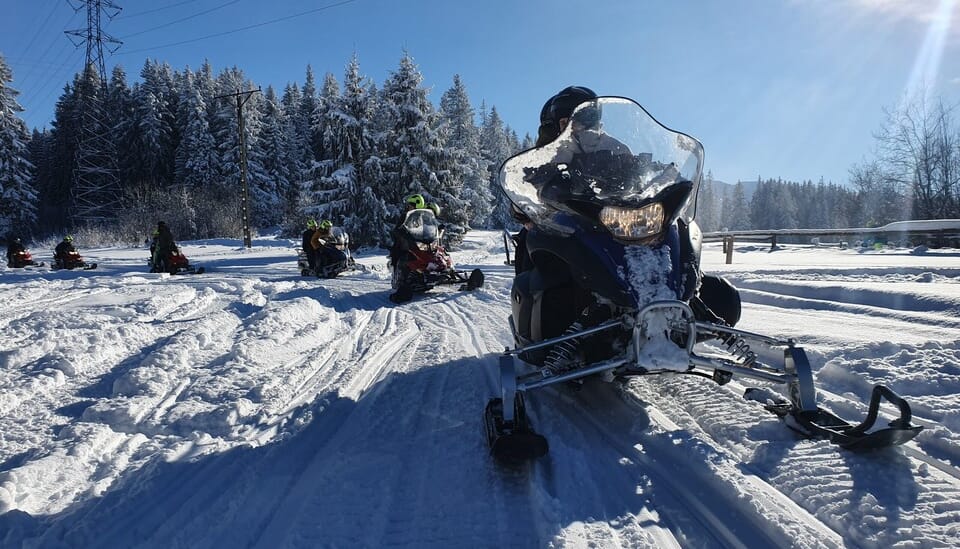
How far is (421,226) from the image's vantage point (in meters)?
9.85

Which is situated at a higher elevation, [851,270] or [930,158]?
[930,158]

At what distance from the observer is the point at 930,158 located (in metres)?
24.6

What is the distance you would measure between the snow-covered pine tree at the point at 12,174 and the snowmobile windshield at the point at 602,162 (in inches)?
1912

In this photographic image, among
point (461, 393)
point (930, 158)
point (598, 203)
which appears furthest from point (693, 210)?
point (930, 158)

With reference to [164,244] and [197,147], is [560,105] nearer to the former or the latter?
[164,244]

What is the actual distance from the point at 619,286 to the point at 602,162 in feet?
3.51

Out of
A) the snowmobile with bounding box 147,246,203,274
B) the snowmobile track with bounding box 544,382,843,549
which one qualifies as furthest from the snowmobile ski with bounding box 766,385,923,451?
the snowmobile with bounding box 147,246,203,274

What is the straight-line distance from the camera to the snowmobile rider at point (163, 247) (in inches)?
578

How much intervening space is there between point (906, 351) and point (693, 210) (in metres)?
2.19

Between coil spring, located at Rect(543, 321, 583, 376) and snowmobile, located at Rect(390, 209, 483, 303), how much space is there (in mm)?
6250

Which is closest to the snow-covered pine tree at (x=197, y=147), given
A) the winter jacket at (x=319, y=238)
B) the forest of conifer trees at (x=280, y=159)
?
the forest of conifer trees at (x=280, y=159)

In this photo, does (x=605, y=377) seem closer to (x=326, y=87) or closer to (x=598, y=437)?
(x=598, y=437)

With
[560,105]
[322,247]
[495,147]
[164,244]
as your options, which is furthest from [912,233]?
[495,147]

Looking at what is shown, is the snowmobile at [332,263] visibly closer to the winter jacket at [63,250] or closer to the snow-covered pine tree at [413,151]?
the winter jacket at [63,250]
